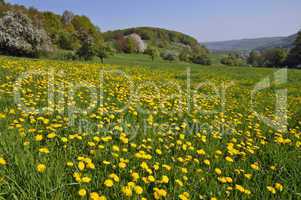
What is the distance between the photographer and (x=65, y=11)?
255 feet

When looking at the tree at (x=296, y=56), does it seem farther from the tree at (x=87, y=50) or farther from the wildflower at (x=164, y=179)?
the wildflower at (x=164, y=179)

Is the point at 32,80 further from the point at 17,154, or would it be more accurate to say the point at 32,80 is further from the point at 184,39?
the point at 184,39

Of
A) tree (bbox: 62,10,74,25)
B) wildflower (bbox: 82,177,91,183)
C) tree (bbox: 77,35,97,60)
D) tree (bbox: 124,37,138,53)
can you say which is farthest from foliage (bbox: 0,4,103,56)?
wildflower (bbox: 82,177,91,183)

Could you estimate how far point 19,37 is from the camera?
24.6 m

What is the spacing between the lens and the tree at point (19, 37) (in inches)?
953

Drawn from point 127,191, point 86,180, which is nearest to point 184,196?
point 127,191

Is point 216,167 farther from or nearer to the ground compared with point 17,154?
nearer to the ground

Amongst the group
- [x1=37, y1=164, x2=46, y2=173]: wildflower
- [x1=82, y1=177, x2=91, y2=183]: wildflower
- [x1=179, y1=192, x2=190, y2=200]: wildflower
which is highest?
[x1=37, y1=164, x2=46, y2=173]: wildflower

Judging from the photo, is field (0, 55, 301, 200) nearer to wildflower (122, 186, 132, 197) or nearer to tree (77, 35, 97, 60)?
wildflower (122, 186, 132, 197)

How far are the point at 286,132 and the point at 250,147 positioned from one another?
4.14 ft

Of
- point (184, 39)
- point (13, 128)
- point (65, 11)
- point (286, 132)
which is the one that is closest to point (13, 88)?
point (13, 128)

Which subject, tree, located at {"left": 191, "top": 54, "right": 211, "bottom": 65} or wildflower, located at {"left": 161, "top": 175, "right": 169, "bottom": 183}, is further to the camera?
tree, located at {"left": 191, "top": 54, "right": 211, "bottom": 65}

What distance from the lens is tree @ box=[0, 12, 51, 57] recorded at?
79.4 ft

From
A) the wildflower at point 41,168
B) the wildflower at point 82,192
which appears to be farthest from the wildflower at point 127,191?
the wildflower at point 41,168
